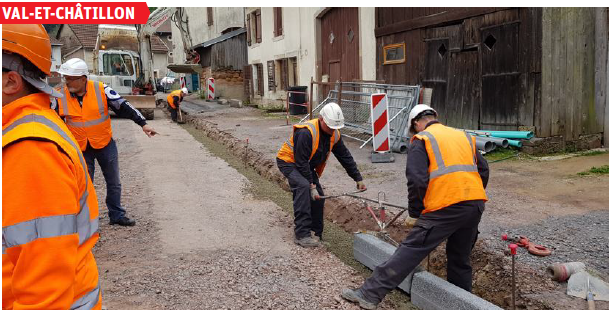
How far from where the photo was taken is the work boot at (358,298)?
12.9 ft

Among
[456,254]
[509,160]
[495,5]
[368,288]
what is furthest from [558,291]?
[495,5]

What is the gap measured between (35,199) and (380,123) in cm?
870

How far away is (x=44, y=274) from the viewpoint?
4.97 ft

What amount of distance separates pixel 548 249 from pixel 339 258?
1.98m

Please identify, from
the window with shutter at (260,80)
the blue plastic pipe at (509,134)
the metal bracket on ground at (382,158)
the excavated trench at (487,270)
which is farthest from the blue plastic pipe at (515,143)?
the window with shutter at (260,80)

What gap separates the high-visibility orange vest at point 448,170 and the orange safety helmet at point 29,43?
2.57m

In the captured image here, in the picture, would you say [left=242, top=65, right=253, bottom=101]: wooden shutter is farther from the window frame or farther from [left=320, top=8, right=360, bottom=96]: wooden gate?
the window frame

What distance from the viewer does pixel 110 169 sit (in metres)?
5.80

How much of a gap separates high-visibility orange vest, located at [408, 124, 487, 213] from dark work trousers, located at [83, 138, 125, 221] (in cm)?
357

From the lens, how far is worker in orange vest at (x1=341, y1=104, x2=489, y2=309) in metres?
3.65

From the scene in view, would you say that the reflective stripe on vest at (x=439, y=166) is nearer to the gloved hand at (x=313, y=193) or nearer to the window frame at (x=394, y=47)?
the gloved hand at (x=313, y=193)

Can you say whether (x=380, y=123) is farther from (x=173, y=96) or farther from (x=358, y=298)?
(x=173, y=96)

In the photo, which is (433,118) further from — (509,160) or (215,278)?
(509,160)

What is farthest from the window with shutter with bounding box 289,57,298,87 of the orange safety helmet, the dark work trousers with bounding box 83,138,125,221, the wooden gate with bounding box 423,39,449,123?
the orange safety helmet
